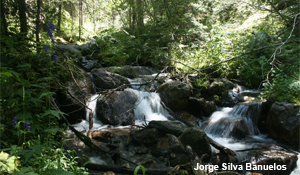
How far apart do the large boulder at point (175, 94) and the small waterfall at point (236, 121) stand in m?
1.21

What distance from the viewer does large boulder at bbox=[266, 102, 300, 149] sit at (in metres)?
6.06

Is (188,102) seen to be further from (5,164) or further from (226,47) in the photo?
(5,164)

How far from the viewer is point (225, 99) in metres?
8.61

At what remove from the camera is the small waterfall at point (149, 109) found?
7.80 meters

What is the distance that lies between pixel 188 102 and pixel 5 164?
7.08 metres

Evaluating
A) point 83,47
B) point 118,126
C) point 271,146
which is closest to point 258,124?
point 271,146

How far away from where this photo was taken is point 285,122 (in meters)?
6.22

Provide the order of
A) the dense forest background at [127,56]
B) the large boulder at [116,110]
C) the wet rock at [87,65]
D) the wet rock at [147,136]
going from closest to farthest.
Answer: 1. the dense forest background at [127,56]
2. the wet rock at [147,136]
3. the large boulder at [116,110]
4. the wet rock at [87,65]

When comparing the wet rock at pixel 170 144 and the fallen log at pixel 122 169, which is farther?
the wet rock at pixel 170 144

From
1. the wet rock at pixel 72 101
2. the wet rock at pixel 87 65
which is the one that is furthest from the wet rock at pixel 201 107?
the wet rock at pixel 87 65

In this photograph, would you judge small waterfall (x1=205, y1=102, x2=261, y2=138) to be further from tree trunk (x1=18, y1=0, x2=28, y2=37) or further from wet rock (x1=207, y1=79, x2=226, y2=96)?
tree trunk (x1=18, y1=0, x2=28, y2=37)

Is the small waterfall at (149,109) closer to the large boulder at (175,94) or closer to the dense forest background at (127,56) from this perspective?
the large boulder at (175,94)

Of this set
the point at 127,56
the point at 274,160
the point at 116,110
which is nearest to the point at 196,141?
the point at 274,160

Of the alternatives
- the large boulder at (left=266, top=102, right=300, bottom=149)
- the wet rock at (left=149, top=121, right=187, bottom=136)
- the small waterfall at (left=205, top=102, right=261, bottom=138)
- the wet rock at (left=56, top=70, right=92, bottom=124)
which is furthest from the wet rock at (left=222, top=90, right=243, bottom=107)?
the wet rock at (left=56, top=70, right=92, bottom=124)
